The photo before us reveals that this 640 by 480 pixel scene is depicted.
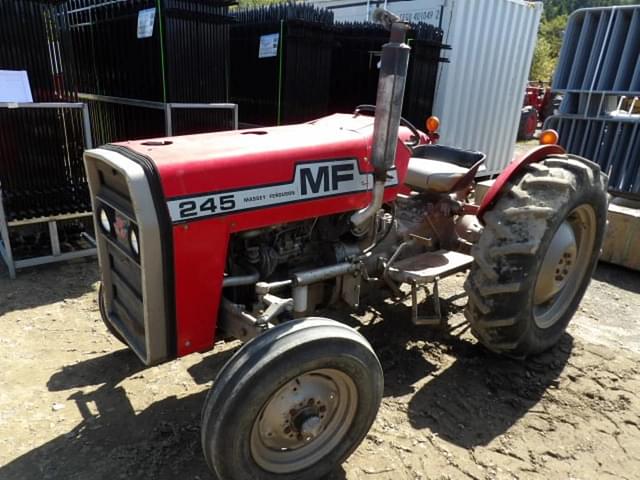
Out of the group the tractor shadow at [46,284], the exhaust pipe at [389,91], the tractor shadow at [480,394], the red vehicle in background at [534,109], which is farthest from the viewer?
the red vehicle in background at [534,109]

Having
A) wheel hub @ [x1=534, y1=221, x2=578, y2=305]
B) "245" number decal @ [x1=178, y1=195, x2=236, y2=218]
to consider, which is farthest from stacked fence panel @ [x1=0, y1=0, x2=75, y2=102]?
wheel hub @ [x1=534, y1=221, x2=578, y2=305]

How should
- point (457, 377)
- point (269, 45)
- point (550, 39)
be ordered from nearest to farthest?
point (457, 377) → point (269, 45) → point (550, 39)

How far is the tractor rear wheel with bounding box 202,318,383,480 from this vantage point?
6.35ft

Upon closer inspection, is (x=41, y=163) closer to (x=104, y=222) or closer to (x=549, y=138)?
(x=104, y=222)

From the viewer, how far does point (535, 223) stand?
9.23 ft

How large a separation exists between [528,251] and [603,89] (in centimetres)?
397

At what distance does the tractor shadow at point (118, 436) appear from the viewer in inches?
91.3

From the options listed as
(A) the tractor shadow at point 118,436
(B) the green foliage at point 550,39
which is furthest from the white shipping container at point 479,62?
(A) the tractor shadow at point 118,436

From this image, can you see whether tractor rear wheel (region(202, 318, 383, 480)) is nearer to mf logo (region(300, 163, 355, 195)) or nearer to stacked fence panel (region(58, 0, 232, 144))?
mf logo (region(300, 163, 355, 195))

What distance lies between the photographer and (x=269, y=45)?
18.9 ft

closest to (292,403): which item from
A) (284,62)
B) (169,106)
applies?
(169,106)

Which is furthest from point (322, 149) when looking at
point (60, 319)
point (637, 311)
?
point (637, 311)

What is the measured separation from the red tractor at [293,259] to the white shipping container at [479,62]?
4060 millimetres

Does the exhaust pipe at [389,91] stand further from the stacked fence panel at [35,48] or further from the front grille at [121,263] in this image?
the stacked fence panel at [35,48]
